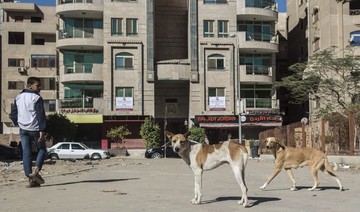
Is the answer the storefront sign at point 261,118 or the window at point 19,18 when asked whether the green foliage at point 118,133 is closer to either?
the storefront sign at point 261,118

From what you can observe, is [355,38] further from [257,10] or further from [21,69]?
[21,69]

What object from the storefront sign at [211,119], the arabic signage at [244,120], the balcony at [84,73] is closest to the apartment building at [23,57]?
the balcony at [84,73]

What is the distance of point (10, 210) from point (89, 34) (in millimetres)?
47562

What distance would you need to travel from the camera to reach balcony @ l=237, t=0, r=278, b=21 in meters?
55.7

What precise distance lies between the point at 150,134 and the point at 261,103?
13.0 metres

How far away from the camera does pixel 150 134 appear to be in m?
51.2

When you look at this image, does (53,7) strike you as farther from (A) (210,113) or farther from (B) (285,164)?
(B) (285,164)

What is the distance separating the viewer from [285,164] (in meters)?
12.2

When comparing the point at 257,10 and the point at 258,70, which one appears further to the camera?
the point at 258,70

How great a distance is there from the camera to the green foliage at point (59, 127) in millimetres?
48312

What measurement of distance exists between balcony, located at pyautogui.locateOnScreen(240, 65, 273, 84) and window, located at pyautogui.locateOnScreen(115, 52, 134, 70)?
38.6 feet

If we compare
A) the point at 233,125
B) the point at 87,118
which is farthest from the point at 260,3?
the point at 87,118

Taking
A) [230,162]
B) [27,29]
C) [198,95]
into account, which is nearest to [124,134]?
[198,95]

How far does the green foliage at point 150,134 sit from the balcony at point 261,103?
10.5m
